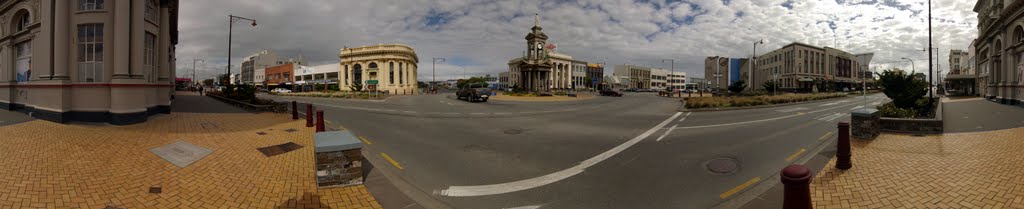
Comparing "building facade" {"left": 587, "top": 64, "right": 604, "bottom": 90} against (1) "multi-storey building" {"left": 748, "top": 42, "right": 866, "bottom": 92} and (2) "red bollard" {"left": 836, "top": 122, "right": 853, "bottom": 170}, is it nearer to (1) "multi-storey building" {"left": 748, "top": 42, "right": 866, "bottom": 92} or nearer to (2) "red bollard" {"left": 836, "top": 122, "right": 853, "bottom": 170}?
(1) "multi-storey building" {"left": 748, "top": 42, "right": 866, "bottom": 92}

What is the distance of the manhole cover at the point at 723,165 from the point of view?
6.38 meters

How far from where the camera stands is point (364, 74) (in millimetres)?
73875

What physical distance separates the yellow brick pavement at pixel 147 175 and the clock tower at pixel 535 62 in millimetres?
42139

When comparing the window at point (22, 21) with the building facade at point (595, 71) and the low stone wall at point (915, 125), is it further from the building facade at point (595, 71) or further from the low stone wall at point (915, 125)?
the building facade at point (595, 71)

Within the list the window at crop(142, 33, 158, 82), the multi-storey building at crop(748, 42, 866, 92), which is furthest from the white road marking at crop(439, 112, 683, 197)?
the multi-storey building at crop(748, 42, 866, 92)

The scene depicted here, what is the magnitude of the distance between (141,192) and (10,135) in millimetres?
7526

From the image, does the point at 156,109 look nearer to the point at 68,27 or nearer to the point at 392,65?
the point at 68,27

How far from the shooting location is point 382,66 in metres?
71.9

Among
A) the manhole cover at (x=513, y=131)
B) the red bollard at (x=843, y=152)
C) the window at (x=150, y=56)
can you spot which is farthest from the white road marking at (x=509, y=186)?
the window at (x=150, y=56)

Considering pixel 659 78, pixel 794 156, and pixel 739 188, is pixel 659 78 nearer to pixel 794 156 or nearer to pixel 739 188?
pixel 794 156

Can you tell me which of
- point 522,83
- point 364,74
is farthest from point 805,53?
point 364,74

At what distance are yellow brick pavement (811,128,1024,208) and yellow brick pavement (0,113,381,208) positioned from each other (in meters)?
6.33

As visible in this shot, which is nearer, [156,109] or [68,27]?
[68,27]

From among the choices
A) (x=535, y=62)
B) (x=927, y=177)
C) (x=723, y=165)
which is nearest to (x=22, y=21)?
(x=723, y=165)
